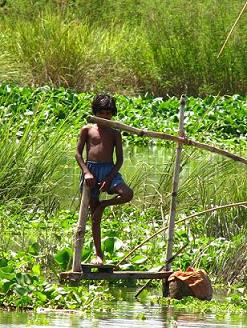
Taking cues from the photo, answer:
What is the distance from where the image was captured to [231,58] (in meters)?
26.6

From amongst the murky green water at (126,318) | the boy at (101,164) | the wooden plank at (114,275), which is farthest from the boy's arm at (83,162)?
the murky green water at (126,318)

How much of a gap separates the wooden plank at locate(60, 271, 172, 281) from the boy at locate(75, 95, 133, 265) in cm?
18

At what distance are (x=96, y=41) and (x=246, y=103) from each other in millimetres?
4539

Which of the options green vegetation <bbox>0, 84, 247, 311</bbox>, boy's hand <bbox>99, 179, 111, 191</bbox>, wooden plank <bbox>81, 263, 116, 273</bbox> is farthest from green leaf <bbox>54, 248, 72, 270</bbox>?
boy's hand <bbox>99, 179, 111, 191</bbox>

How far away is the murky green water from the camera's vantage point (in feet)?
25.6

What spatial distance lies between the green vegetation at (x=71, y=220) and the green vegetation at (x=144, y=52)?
10023mm

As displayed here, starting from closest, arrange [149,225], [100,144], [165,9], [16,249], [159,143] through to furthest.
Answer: [100,144] < [16,249] < [149,225] < [159,143] < [165,9]

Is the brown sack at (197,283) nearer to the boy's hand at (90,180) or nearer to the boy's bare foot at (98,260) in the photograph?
the boy's bare foot at (98,260)

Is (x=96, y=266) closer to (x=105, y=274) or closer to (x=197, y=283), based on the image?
(x=105, y=274)

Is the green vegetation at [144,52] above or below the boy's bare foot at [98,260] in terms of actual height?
above

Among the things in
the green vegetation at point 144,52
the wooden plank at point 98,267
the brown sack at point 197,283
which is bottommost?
the brown sack at point 197,283

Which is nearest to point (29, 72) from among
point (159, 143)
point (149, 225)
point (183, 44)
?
point (183, 44)

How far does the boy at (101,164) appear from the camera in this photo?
9.09 metres

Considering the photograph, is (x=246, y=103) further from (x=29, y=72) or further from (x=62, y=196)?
(x=62, y=196)
